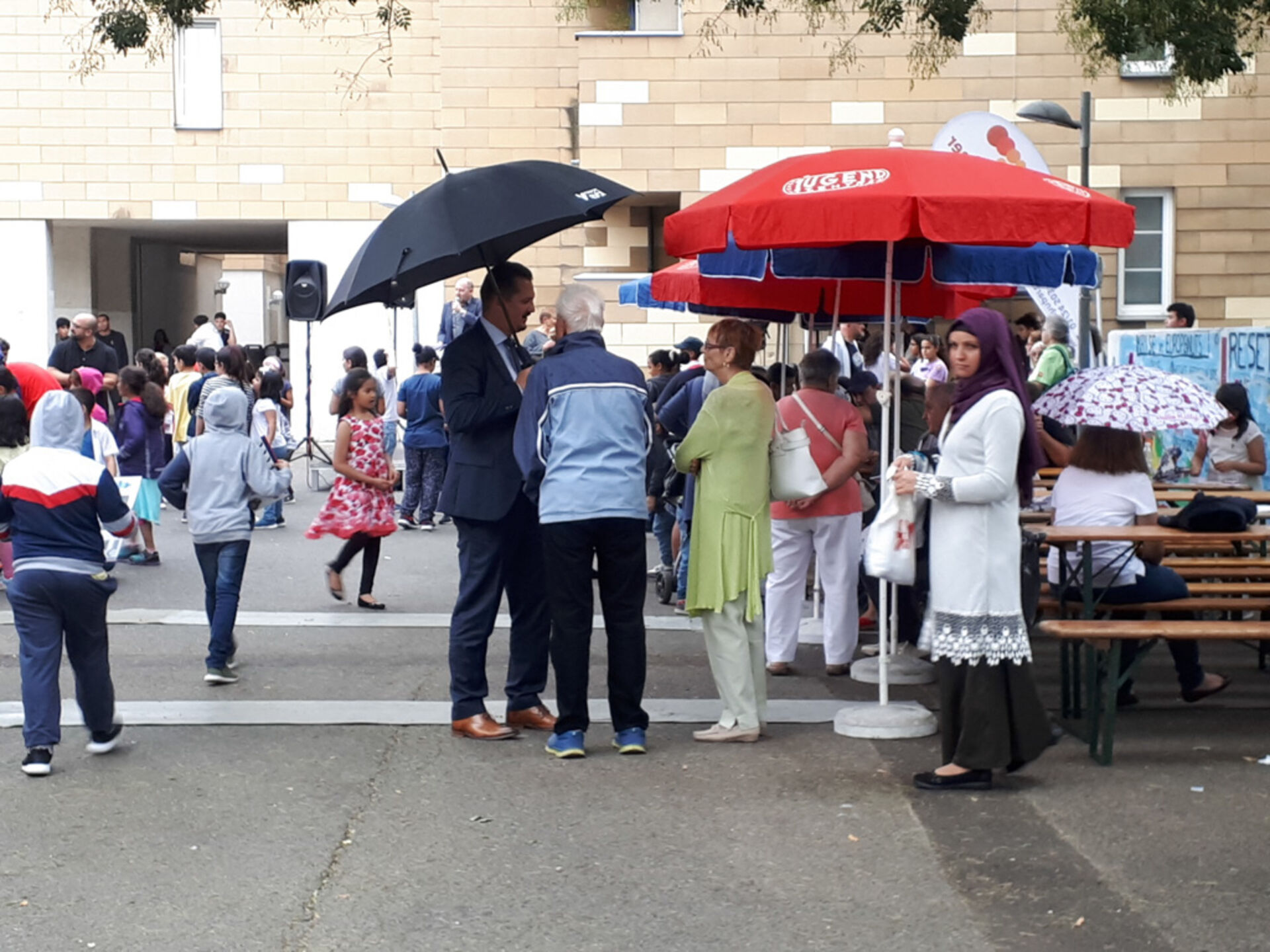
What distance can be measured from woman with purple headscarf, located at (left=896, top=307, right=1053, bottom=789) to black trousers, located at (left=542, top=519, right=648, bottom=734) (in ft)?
4.08

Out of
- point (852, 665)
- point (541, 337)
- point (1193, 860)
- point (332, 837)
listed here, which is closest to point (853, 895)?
point (1193, 860)

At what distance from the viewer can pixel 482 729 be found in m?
7.55

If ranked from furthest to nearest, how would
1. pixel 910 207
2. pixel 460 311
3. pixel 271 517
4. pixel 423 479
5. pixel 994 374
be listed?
pixel 271 517, pixel 423 479, pixel 460 311, pixel 910 207, pixel 994 374

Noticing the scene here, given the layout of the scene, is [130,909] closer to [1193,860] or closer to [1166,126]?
[1193,860]

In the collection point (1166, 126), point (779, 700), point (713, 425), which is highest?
point (1166, 126)

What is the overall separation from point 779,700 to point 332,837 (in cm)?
304

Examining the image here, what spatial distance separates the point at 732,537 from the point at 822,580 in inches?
73.1

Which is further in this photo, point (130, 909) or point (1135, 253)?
point (1135, 253)

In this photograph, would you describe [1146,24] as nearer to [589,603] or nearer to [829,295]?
[829,295]

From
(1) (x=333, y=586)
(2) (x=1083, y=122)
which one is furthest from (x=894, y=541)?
(2) (x=1083, y=122)

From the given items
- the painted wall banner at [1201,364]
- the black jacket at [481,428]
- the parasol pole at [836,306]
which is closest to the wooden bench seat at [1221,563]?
the parasol pole at [836,306]

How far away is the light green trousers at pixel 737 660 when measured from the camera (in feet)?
24.5

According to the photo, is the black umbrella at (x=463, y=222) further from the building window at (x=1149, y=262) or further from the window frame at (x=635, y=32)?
the building window at (x=1149, y=262)

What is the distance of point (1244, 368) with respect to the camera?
517 inches
